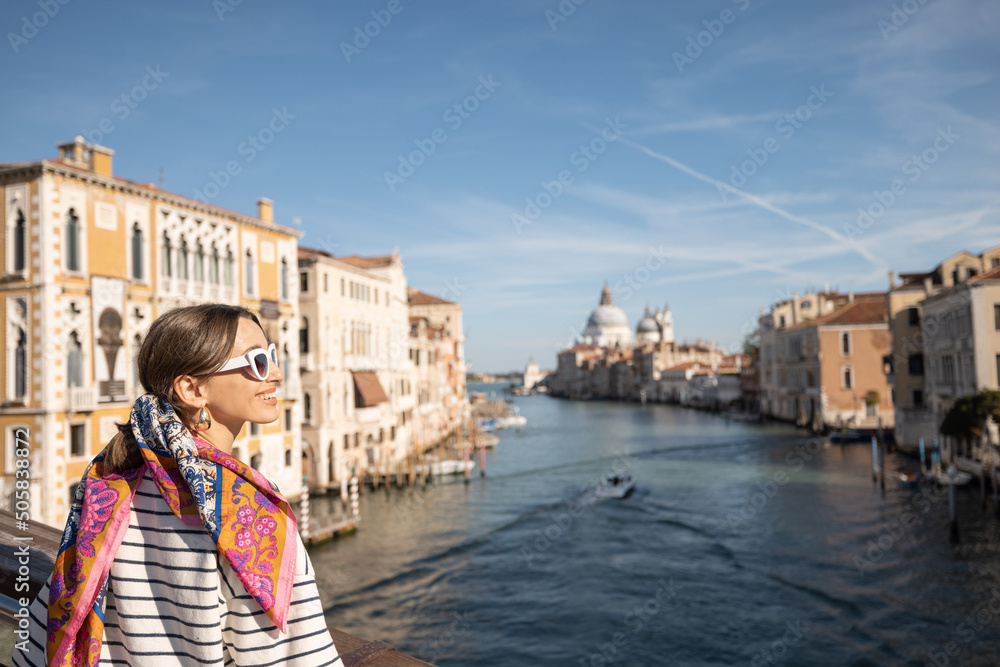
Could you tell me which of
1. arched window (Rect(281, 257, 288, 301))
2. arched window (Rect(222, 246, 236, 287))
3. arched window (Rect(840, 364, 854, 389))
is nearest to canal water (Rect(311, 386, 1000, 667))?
arched window (Rect(281, 257, 288, 301))

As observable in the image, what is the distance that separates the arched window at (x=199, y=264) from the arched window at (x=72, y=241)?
10.1 ft

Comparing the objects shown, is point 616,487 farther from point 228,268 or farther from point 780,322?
point 780,322

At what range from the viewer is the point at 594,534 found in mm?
19266

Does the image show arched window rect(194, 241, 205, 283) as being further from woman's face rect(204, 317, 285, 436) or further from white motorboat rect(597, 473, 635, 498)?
woman's face rect(204, 317, 285, 436)

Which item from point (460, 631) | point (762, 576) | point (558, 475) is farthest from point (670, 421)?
point (460, 631)

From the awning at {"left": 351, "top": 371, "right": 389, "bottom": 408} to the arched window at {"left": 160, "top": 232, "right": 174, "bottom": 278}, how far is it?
9.53m

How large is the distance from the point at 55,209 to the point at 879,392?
1643 inches

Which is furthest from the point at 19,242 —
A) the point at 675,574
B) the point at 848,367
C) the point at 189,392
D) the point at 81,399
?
the point at 848,367

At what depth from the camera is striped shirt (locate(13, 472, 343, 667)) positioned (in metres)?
1.20

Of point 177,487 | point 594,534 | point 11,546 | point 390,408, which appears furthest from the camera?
point 390,408

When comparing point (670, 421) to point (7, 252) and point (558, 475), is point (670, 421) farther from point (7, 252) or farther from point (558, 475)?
point (7, 252)

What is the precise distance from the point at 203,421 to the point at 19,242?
49.5ft

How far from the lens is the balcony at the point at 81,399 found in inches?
546

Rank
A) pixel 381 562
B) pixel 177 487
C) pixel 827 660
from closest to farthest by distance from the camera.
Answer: pixel 177 487
pixel 827 660
pixel 381 562
